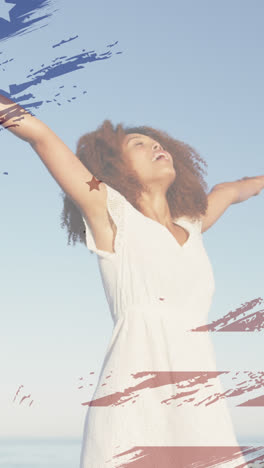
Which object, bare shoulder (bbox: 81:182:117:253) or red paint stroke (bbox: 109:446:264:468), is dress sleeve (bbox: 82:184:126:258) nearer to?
bare shoulder (bbox: 81:182:117:253)

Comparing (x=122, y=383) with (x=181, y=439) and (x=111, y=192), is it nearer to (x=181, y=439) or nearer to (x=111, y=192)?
(x=181, y=439)

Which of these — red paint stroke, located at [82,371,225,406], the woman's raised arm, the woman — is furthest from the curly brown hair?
red paint stroke, located at [82,371,225,406]

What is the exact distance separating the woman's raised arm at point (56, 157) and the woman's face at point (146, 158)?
16 cm

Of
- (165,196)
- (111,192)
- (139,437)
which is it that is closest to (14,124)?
(111,192)

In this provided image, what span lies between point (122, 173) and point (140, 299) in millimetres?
314

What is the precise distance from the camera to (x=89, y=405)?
3.84ft

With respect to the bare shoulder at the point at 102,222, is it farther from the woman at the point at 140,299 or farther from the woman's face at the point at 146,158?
the woman's face at the point at 146,158

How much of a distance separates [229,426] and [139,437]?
18 cm

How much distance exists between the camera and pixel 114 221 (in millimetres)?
1282

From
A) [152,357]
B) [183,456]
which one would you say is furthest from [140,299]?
[183,456]

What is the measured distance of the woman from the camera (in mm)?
1144

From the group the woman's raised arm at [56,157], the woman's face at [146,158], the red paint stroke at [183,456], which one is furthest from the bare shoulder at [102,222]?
the red paint stroke at [183,456]

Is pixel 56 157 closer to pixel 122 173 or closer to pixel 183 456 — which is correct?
pixel 122 173

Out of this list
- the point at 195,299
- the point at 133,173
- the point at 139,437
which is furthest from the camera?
the point at 133,173
